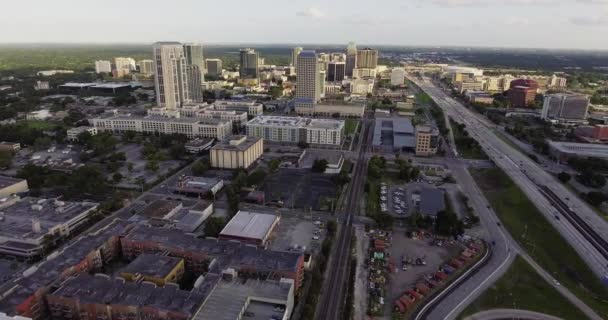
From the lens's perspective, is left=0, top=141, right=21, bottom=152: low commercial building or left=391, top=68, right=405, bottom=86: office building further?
left=391, top=68, right=405, bottom=86: office building

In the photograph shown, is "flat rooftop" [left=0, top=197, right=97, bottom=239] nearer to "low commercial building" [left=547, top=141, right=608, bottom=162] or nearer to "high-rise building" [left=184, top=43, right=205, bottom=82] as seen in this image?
"low commercial building" [left=547, top=141, right=608, bottom=162]

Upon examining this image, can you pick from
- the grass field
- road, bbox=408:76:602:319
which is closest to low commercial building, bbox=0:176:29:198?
road, bbox=408:76:602:319

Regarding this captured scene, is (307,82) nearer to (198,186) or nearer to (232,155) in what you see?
(232,155)

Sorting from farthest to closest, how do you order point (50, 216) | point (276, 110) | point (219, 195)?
point (276, 110)
point (219, 195)
point (50, 216)

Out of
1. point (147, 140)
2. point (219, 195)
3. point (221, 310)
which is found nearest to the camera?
point (221, 310)

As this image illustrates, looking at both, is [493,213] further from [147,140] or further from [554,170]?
[147,140]

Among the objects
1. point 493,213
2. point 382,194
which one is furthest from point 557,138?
point 382,194
